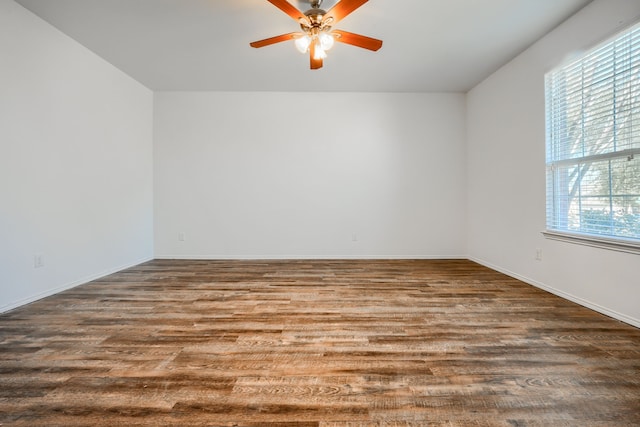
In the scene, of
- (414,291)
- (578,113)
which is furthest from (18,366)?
(578,113)

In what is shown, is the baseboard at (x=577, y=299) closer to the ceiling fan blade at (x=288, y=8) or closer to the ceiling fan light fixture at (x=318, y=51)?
the ceiling fan light fixture at (x=318, y=51)

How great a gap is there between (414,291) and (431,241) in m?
1.94

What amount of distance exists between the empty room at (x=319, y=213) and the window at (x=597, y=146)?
2cm

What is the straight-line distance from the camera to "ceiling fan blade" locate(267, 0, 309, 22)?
206cm

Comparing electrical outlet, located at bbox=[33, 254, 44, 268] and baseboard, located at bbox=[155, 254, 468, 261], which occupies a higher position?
electrical outlet, located at bbox=[33, 254, 44, 268]

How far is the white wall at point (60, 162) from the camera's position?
2512 millimetres

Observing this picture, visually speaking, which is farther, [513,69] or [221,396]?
[513,69]

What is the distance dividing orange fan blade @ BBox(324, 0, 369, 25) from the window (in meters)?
2.10

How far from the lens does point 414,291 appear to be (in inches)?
118

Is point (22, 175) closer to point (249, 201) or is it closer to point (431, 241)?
point (249, 201)

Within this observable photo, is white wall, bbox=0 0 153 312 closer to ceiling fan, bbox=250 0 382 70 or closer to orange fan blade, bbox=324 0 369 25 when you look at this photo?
ceiling fan, bbox=250 0 382 70

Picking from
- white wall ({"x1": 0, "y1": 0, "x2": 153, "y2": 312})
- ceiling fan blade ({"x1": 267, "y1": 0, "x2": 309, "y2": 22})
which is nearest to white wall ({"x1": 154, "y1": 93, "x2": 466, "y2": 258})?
white wall ({"x1": 0, "y1": 0, "x2": 153, "y2": 312})

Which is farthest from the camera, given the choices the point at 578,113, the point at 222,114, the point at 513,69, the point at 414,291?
the point at 222,114

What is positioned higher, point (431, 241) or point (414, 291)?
point (431, 241)
